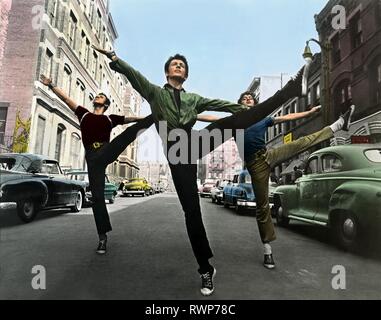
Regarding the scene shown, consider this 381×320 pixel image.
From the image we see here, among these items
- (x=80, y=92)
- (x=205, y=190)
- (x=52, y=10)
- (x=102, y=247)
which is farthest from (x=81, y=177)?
(x=52, y=10)

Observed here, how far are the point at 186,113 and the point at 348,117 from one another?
138cm

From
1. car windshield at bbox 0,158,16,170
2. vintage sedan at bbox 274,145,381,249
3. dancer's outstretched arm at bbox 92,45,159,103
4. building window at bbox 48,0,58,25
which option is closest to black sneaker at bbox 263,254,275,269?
vintage sedan at bbox 274,145,381,249

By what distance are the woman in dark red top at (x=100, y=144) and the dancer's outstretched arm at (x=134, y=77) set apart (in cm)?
24

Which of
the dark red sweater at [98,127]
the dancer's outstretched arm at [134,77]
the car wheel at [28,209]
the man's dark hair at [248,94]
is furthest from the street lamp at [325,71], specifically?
the car wheel at [28,209]

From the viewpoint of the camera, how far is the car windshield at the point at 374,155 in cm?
294

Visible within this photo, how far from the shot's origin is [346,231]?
9.23ft

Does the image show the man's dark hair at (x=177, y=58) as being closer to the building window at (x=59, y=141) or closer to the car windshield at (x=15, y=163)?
the building window at (x=59, y=141)

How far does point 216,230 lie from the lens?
2.61 m

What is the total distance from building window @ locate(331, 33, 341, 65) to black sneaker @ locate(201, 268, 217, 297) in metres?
2.07

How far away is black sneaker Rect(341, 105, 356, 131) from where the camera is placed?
238 centimetres

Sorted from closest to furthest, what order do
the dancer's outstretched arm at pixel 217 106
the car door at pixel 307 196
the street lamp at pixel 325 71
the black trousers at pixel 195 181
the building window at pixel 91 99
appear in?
1. the black trousers at pixel 195 181
2. the dancer's outstretched arm at pixel 217 106
3. the street lamp at pixel 325 71
4. the building window at pixel 91 99
5. the car door at pixel 307 196

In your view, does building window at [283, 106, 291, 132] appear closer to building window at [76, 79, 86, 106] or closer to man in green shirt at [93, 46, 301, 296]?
man in green shirt at [93, 46, 301, 296]
